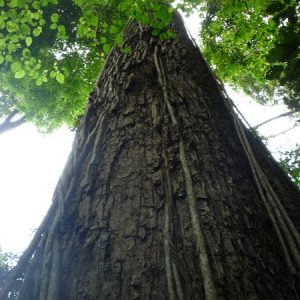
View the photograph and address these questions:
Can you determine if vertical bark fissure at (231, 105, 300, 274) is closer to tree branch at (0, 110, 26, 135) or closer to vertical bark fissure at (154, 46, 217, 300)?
vertical bark fissure at (154, 46, 217, 300)

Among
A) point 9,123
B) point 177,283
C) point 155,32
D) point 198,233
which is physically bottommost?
point 177,283

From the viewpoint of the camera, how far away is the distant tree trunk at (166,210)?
1178 mm

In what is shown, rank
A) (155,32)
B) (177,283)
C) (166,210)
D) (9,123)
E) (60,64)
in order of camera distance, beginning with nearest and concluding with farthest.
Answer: (177,283) → (166,210) → (155,32) → (60,64) → (9,123)

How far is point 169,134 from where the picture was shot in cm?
176

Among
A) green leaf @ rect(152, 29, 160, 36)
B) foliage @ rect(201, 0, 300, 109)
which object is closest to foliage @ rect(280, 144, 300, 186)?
foliage @ rect(201, 0, 300, 109)

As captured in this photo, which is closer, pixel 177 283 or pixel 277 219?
pixel 177 283

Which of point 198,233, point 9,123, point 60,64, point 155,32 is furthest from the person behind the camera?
point 9,123

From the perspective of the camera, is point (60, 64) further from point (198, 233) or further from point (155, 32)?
point (198, 233)

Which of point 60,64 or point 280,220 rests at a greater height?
point 60,64

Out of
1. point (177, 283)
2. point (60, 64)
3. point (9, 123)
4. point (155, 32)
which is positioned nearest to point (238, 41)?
point (60, 64)

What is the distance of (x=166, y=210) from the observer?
4.53 feet

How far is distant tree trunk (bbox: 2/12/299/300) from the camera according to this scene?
1.18 metres

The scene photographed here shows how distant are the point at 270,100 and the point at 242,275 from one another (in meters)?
13.2

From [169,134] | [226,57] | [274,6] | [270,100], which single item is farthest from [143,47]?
[270,100]
